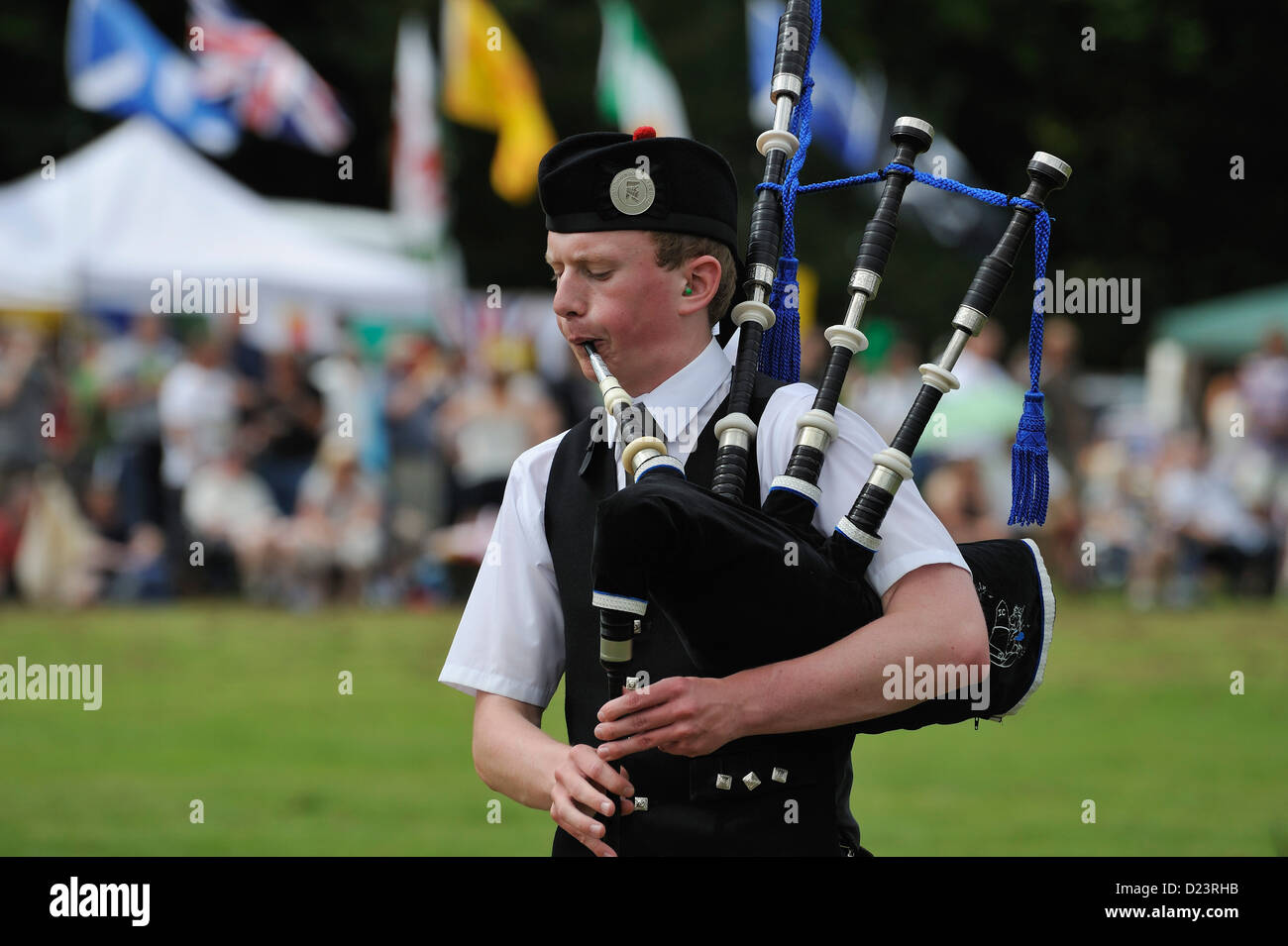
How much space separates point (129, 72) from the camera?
1415cm

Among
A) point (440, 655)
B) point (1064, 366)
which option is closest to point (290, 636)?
point (440, 655)

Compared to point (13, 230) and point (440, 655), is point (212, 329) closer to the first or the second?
point (13, 230)

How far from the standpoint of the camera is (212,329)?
1316 centimetres

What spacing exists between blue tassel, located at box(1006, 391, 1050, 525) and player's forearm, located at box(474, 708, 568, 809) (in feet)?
2.79

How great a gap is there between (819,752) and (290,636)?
8.44 metres

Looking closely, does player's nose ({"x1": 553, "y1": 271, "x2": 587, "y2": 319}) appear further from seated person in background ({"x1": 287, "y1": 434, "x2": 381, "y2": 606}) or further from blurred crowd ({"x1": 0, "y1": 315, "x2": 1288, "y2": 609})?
seated person in background ({"x1": 287, "y1": 434, "x2": 381, "y2": 606})

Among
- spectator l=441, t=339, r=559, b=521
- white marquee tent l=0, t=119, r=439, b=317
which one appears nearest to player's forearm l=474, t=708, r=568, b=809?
spectator l=441, t=339, r=559, b=521

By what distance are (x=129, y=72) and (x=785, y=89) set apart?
12.6 metres

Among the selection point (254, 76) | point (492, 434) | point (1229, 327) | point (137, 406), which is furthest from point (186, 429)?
point (1229, 327)

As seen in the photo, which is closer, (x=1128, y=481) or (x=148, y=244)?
(x=148, y=244)

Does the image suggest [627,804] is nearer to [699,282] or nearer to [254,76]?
[699,282]

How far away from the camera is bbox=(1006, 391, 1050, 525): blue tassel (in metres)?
2.81

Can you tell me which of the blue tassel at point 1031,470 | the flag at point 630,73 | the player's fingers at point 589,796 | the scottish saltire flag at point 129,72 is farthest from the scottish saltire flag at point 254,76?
the player's fingers at point 589,796

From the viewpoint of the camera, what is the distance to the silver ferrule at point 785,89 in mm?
2658
